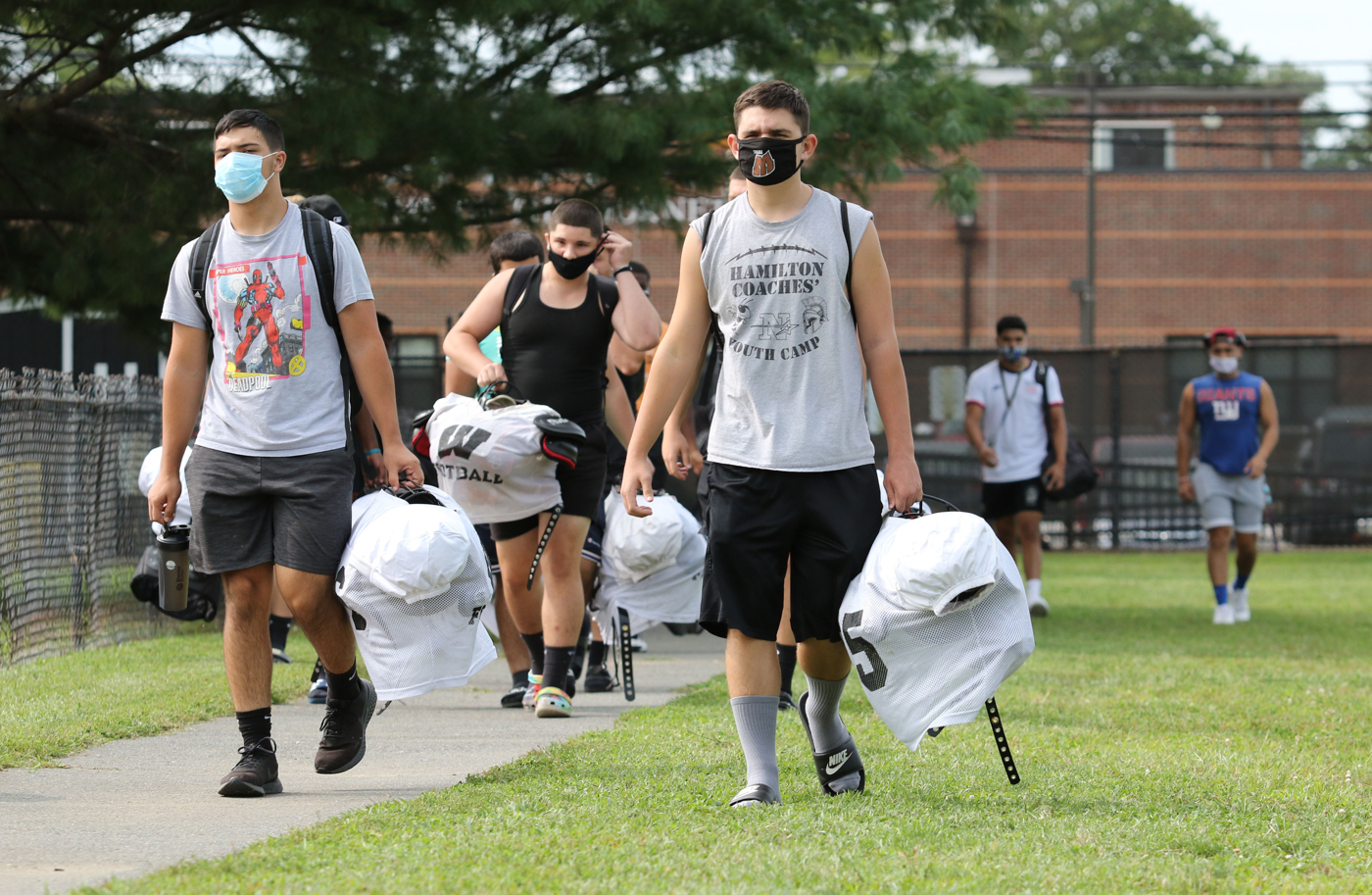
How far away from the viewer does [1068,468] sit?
11.5 m

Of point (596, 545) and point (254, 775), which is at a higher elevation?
point (596, 545)

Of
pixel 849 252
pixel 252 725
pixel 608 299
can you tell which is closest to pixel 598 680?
pixel 608 299

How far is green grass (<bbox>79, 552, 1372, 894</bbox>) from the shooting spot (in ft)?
10.9

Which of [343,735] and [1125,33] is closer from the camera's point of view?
[343,735]

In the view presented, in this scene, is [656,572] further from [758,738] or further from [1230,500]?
[1230,500]

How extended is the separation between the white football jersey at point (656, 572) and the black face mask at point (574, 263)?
1.38 metres

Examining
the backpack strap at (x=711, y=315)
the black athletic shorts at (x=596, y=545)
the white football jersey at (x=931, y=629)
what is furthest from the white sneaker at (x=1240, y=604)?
the backpack strap at (x=711, y=315)

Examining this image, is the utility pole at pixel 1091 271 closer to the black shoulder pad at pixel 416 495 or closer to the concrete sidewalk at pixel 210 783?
the concrete sidewalk at pixel 210 783

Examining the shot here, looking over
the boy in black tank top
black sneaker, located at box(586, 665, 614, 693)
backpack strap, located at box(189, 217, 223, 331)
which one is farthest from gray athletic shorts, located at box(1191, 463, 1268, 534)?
backpack strap, located at box(189, 217, 223, 331)

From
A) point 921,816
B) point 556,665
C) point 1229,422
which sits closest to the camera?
point 921,816

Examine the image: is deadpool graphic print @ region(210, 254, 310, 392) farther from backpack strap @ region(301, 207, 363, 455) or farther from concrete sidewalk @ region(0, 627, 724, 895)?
concrete sidewalk @ region(0, 627, 724, 895)

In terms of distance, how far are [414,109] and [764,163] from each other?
19.1ft

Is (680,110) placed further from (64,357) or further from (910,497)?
(64,357)

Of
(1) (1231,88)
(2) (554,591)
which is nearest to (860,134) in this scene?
(2) (554,591)
